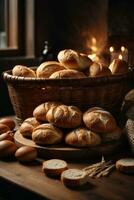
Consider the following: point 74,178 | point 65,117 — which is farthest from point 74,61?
point 74,178

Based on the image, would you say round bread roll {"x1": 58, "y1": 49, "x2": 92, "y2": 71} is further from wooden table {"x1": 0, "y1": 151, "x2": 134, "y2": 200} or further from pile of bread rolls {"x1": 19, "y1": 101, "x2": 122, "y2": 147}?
wooden table {"x1": 0, "y1": 151, "x2": 134, "y2": 200}

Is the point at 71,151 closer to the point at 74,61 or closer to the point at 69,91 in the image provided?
the point at 69,91

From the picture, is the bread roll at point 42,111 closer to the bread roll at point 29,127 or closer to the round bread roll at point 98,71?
the bread roll at point 29,127

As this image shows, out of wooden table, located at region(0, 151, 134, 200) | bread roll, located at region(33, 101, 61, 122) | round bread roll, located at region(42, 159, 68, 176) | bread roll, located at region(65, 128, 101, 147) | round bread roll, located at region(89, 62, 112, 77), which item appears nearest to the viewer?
wooden table, located at region(0, 151, 134, 200)

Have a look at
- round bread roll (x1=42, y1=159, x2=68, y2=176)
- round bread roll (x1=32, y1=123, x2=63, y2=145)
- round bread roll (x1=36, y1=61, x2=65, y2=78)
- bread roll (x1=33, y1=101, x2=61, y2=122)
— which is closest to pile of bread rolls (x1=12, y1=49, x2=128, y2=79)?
round bread roll (x1=36, y1=61, x2=65, y2=78)

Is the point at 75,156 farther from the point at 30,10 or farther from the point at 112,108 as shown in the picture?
the point at 30,10
